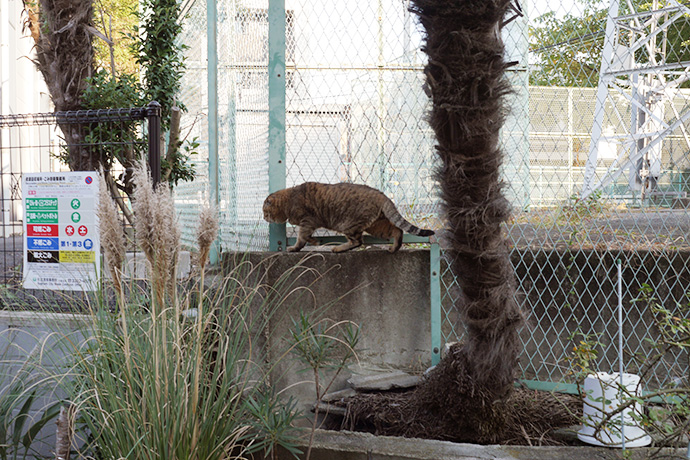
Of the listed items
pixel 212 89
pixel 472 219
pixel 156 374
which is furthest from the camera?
pixel 212 89

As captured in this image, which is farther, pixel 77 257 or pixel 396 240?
pixel 77 257

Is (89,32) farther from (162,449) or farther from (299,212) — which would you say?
(162,449)

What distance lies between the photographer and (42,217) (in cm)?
400

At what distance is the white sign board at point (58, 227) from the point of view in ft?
12.7

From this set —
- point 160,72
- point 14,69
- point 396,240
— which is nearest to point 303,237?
point 396,240

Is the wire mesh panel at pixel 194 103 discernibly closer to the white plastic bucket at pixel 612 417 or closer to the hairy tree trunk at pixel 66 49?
the hairy tree trunk at pixel 66 49

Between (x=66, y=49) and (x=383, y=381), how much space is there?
4188 mm

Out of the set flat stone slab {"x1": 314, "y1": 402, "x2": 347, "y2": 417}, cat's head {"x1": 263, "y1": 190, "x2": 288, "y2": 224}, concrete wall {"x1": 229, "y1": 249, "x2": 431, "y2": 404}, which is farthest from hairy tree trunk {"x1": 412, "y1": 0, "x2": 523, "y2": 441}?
cat's head {"x1": 263, "y1": 190, "x2": 288, "y2": 224}

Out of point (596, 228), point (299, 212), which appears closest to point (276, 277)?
point (299, 212)

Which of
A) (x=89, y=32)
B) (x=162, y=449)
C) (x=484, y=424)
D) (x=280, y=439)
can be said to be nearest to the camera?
(x=162, y=449)

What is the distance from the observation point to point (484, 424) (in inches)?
122

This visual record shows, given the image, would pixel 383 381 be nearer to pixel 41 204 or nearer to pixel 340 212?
pixel 340 212

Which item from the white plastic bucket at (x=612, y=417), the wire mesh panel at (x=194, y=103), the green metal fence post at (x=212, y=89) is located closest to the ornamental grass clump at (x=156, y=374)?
the white plastic bucket at (x=612, y=417)

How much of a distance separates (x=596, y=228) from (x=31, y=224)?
12.9ft
